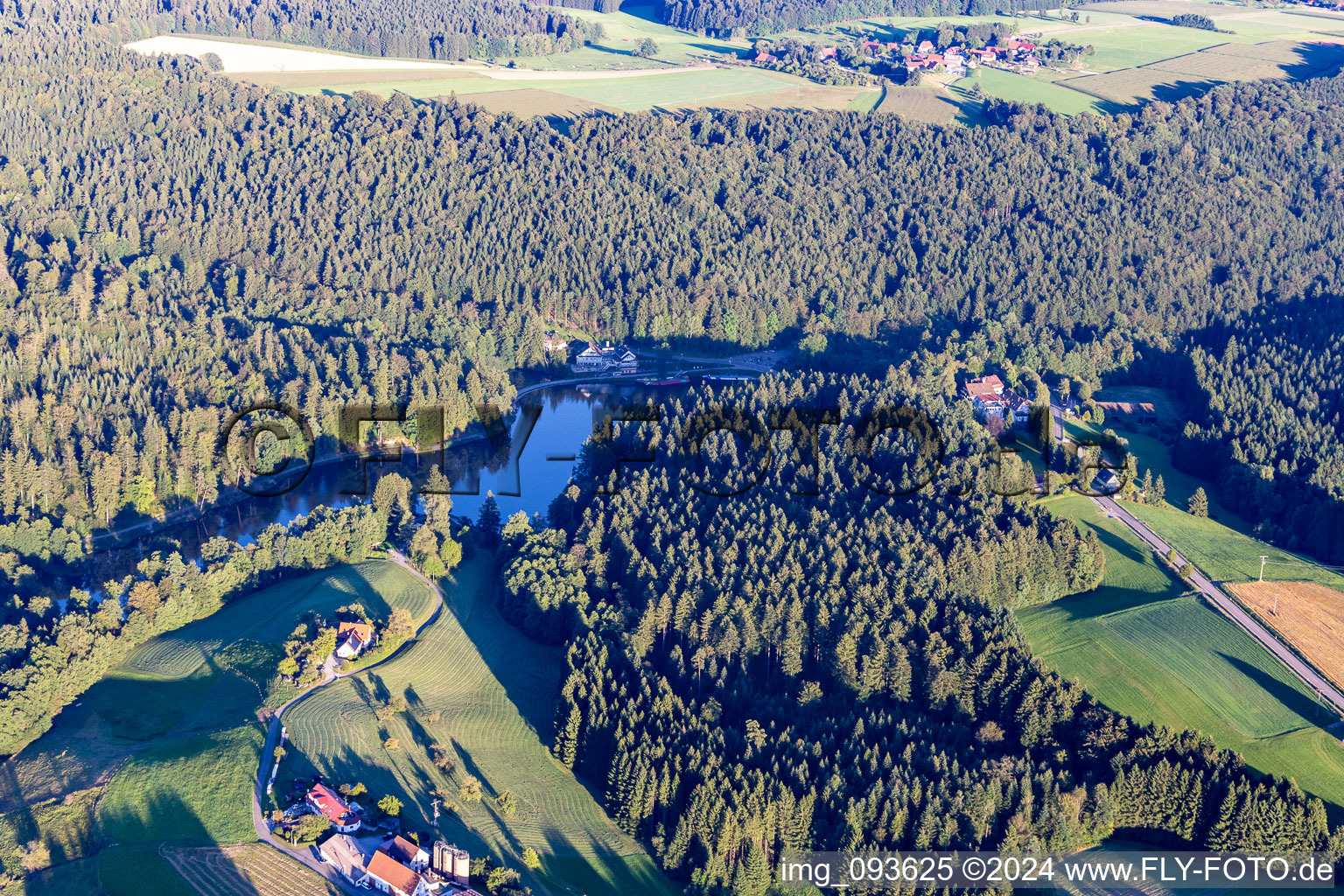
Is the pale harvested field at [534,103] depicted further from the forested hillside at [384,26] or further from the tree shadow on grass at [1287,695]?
the tree shadow on grass at [1287,695]

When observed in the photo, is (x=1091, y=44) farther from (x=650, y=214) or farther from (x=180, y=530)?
(x=180, y=530)

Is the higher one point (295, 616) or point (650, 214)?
point (650, 214)

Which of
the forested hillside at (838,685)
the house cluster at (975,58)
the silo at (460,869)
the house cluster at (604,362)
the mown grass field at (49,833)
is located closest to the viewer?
the silo at (460,869)

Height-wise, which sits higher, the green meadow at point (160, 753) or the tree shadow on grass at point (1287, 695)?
the tree shadow on grass at point (1287, 695)

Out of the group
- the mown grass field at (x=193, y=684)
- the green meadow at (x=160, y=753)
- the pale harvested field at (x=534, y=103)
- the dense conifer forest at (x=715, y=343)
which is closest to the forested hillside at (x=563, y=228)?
the dense conifer forest at (x=715, y=343)

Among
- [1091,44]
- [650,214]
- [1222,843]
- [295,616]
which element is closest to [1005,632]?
[1222,843]

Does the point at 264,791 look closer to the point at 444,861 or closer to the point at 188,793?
Result: the point at 188,793
